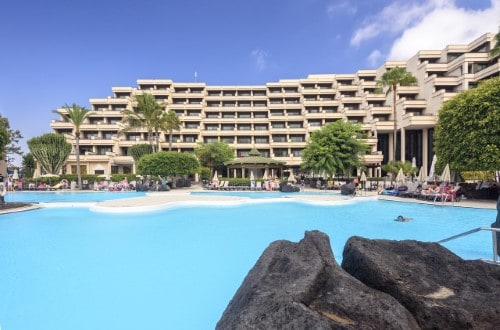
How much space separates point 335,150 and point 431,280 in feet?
91.3

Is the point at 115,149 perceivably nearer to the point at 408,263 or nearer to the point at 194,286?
the point at 194,286

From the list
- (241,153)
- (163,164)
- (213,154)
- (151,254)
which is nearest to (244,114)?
(241,153)

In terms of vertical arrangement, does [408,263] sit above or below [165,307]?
above

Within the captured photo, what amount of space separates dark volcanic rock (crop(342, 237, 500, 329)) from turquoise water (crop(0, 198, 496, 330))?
2828mm

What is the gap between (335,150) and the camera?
98.2 ft

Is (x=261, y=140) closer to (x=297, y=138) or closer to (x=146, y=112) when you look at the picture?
(x=297, y=138)

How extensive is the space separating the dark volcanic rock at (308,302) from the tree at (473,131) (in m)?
20.5

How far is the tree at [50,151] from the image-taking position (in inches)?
1646

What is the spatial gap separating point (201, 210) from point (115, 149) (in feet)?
139

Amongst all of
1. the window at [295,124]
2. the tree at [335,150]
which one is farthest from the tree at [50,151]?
the window at [295,124]

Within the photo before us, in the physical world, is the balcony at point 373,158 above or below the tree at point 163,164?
above

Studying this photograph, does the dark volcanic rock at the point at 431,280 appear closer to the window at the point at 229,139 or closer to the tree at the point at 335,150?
the tree at the point at 335,150

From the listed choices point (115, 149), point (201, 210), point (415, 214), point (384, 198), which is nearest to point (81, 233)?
point (201, 210)

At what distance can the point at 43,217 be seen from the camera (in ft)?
44.8
